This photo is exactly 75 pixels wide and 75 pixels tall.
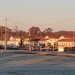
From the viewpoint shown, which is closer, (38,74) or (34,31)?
(38,74)

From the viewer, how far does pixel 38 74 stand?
63.8 feet

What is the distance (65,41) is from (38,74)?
119 m

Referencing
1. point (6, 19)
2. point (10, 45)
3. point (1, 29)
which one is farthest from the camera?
point (1, 29)

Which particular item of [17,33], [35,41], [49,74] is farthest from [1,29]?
[49,74]

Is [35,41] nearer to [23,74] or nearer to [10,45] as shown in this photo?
[10,45]

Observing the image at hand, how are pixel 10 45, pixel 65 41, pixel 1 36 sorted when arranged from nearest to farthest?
1. pixel 10 45
2. pixel 65 41
3. pixel 1 36

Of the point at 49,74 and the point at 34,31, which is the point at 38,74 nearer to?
the point at 49,74

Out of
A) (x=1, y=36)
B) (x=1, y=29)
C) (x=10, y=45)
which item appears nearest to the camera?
(x=10, y=45)

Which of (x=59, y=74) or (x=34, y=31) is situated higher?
(x=34, y=31)

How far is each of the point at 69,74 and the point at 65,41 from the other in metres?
118

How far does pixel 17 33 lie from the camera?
653ft

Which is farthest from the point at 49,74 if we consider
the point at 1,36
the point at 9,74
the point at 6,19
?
the point at 1,36

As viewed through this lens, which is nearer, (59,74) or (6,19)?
(59,74)

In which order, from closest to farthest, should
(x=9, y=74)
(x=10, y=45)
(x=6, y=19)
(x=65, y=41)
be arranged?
1. (x=9, y=74)
2. (x=6, y=19)
3. (x=10, y=45)
4. (x=65, y=41)
